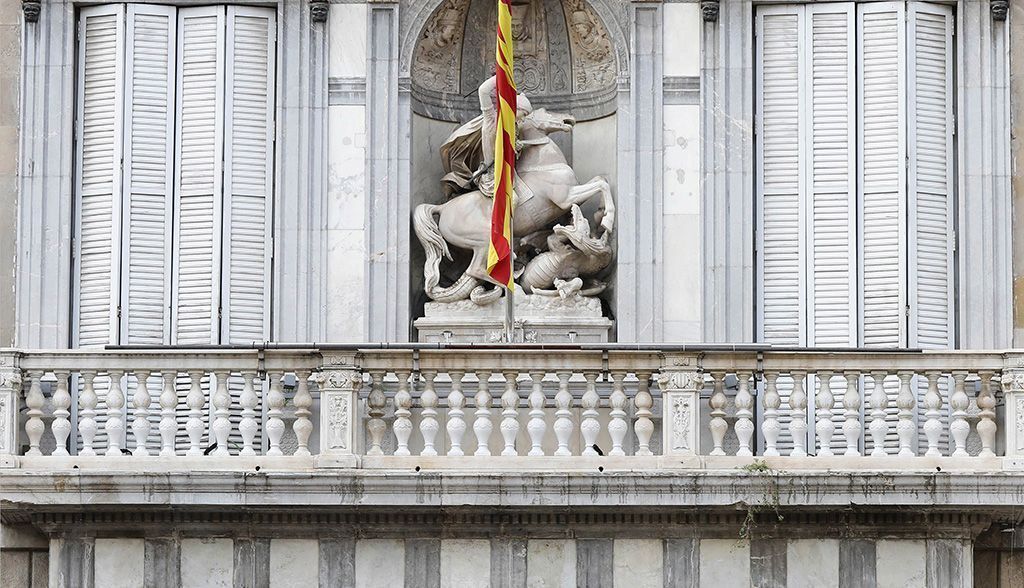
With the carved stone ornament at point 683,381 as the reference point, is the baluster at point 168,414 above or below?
below

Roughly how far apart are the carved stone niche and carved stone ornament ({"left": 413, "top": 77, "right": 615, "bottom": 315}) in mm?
570

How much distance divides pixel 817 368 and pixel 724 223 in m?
2.10

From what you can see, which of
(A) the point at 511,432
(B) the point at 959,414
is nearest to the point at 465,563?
(A) the point at 511,432

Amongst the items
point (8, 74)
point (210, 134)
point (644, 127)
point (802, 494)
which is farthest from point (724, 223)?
point (8, 74)

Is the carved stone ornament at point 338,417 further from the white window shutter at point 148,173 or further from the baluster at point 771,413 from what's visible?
the baluster at point 771,413

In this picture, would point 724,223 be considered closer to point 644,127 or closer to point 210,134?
point 644,127

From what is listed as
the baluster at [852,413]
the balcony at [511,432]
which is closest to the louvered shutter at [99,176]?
the balcony at [511,432]

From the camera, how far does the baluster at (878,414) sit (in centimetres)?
2089

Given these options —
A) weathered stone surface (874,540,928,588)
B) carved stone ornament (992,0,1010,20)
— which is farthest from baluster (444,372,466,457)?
carved stone ornament (992,0,1010,20)

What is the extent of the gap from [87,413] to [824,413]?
5716mm

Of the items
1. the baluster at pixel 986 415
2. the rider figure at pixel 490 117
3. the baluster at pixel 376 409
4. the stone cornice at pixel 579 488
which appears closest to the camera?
the stone cornice at pixel 579 488

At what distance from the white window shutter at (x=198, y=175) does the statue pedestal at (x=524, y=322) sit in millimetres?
1829

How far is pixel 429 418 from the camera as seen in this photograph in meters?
20.9

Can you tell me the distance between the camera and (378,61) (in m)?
22.9
